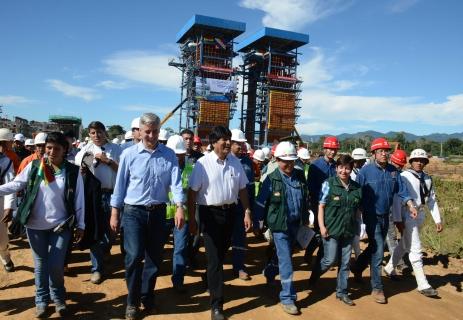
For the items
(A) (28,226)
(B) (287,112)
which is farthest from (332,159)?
(B) (287,112)

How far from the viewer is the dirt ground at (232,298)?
4230mm

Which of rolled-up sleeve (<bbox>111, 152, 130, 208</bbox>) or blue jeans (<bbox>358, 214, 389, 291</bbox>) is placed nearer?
rolled-up sleeve (<bbox>111, 152, 130, 208</bbox>)

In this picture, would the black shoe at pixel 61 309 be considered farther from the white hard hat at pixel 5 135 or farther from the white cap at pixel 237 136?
the white cap at pixel 237 136

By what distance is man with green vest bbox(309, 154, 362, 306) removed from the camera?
4.75 m

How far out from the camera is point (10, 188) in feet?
12.5

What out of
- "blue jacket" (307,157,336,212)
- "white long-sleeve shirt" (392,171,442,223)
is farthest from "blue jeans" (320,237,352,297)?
"white long-sleeve shirt" (392,171,442,223)

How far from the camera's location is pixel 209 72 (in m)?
60.2

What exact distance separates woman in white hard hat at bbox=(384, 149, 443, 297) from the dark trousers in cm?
282

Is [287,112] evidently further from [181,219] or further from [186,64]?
[181,219]

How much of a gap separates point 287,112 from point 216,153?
199ft

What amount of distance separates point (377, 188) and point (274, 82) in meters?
60.6

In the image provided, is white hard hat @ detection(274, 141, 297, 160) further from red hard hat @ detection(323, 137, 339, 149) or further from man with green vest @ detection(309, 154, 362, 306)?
red hard hat @ detection(323, 137, 339, 149)

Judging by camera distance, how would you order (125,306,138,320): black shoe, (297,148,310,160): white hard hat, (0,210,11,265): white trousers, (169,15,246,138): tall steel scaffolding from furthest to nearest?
(169,15,246,138): tall steel scaffolding, (297,148,310,160): white hard hat, (0,210,11,265): white trousers, (125,306,138,320): black shoe

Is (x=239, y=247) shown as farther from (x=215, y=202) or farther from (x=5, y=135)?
(x=5, y=135)
